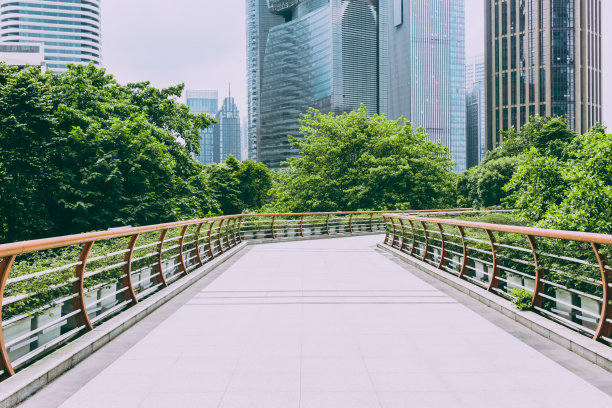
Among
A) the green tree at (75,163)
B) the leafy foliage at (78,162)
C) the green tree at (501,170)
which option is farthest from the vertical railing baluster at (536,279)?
the green tree at (501,170)

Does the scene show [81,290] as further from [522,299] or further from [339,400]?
[522,299]

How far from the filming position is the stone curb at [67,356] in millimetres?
3684

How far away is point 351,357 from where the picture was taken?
475cm

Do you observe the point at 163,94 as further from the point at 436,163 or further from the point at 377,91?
the point at 377,91

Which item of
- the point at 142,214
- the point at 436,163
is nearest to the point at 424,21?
the point at 436,163

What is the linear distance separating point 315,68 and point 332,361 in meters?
156

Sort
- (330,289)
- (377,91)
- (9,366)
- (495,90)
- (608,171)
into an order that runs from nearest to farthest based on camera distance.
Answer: (9,366)
(330,289)
(608,171)
(495,90)
(377,91)

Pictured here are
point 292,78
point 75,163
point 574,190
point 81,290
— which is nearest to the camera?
point 81,290

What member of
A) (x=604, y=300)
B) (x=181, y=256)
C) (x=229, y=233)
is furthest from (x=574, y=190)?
(x=229, y=233)

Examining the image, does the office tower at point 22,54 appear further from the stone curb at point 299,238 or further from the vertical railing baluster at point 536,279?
the vertical railing baluster at point 536,279

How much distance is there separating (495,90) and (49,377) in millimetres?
130742

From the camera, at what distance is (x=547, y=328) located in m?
5.34

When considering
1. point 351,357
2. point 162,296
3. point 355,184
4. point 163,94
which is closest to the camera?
point 351,357

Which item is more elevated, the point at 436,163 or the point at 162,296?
the point at 436,163
